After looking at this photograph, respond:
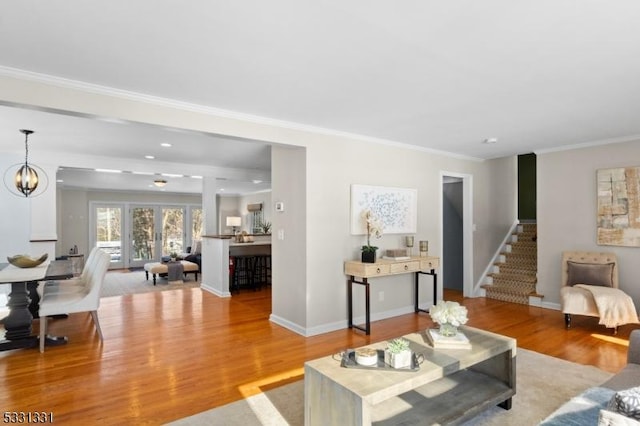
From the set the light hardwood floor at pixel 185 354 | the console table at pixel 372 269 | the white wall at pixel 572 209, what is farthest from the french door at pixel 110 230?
the white wall at pixel 572 209

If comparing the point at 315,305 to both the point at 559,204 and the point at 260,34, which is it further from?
the point at 559,204

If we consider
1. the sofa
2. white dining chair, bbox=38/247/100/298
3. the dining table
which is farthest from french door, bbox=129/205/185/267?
the sofa

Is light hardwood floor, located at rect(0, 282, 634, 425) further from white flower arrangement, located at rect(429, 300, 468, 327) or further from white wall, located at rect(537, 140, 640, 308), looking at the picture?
white flower arrangement, located at rect(429, 300, 468, 327)

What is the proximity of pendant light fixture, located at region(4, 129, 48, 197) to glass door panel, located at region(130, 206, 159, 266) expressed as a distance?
541 centimetres

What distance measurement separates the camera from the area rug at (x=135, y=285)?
22.7ft

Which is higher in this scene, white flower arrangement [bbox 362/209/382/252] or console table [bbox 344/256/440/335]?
white flower arrangement [bbox 362/209/382/252]

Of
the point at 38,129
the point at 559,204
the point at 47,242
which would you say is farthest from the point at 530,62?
the point at 47,242

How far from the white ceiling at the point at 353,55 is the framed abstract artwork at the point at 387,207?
3.50ft

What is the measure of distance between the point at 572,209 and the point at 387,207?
9.13ft

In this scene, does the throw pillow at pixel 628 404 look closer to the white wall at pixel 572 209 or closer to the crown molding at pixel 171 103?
the crown molding at pixel 171 103

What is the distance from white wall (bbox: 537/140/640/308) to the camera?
4.73 meters

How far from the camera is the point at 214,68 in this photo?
8.43 ft

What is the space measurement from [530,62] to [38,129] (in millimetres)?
5265

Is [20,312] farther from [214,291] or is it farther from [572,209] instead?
[572,209]
